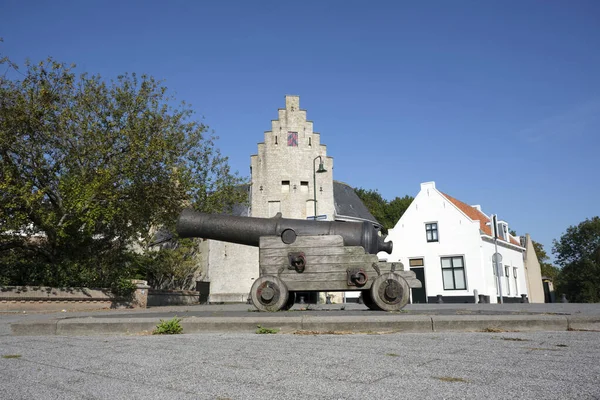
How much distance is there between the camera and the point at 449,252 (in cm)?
2702

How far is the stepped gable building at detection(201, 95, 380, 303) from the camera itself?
104ft

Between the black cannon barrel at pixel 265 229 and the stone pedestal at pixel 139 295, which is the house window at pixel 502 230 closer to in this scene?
the stone pedestal at pixel 139 295

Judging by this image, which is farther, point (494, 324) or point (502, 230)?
point (502, 230)

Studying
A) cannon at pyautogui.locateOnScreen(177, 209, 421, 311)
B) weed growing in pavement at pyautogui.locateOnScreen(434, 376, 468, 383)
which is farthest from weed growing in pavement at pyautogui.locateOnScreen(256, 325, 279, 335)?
weed growing in pavement at pyautogui.locateOnScreen(434, 376, 468, 383)

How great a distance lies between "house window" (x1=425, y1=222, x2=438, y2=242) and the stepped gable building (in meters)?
6.81

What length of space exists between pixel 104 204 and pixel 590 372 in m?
16.2

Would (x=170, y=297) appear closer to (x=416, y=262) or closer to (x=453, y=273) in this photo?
(x=416, y=262)

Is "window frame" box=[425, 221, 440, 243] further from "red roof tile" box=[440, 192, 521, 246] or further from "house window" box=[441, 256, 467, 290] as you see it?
"red roof tile" box=[440, 192, 521, 246]

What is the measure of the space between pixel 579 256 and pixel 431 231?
3695 cm

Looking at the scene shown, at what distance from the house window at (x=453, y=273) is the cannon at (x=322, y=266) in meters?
19.9

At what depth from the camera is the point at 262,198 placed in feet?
106

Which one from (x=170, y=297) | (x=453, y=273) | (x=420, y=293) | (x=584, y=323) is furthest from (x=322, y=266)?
(x=420, y=293)

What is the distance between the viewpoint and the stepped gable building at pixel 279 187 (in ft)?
104

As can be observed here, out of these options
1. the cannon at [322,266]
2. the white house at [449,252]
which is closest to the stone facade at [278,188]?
the white house at [449,252]
